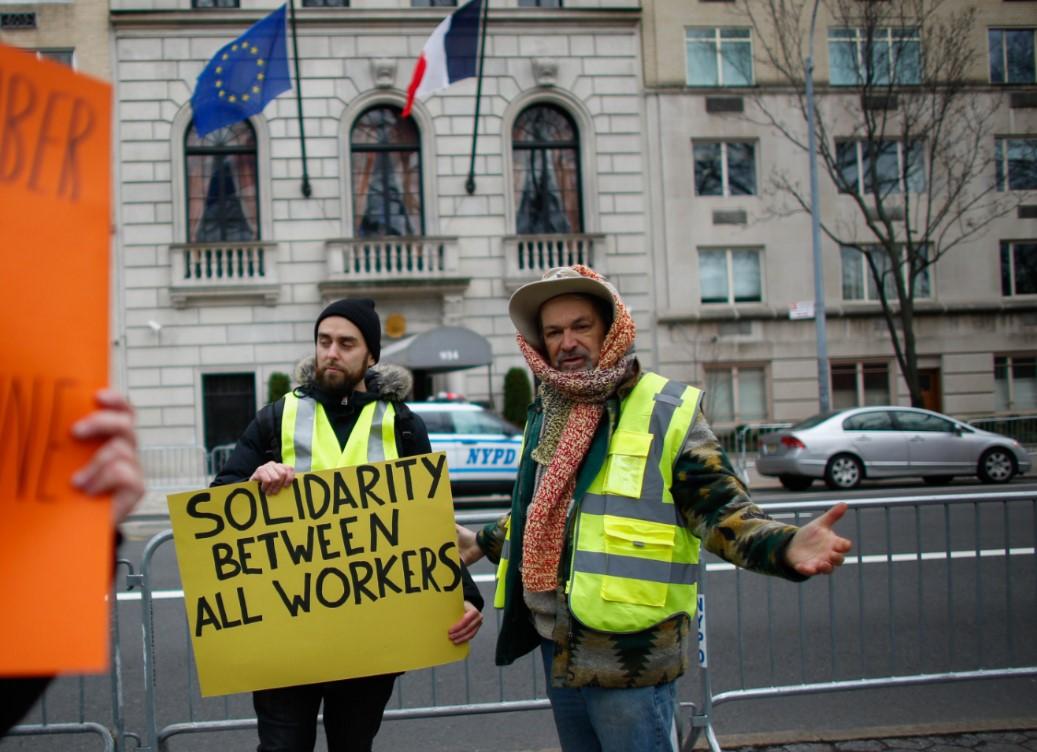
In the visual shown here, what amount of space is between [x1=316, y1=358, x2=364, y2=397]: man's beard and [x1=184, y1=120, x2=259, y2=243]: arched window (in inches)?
782

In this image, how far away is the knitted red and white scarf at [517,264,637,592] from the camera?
265 cm

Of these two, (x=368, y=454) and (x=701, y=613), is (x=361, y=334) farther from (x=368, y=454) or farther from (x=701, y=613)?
(x=701, y=613)

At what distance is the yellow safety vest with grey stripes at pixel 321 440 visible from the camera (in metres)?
3.21

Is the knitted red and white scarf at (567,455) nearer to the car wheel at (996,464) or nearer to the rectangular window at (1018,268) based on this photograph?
the car wheel at (996,464)

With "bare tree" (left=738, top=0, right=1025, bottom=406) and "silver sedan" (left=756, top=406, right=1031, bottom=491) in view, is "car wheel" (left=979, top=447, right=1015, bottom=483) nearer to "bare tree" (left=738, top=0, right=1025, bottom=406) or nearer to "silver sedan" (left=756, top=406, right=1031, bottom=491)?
"silver sedan" (left=756, top=406, right=1031, bottom=491)

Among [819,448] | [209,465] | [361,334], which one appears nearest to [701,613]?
[361,334]

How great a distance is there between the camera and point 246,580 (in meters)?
3.14

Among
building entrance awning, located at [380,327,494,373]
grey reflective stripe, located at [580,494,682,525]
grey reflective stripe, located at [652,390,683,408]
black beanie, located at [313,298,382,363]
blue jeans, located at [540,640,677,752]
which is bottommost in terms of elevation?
blue jeans, located at [540,640,677,752]

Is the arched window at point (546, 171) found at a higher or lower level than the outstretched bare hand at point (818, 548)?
higher

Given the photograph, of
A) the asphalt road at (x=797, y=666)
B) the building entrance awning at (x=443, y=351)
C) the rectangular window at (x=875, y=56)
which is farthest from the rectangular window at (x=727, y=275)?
the asphalt road at (x=797, y=666)

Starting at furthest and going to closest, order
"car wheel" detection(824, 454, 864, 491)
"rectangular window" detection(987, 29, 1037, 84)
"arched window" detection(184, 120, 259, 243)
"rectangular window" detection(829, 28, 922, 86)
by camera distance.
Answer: "rectangular window" detection(987, 29, 1037, 84)
"arched window" detection(184, 120, 259, 243)
"rectangular window" detection(829, 28, 922, 86)
"car wheel" detection(824, 454, 864, 491)

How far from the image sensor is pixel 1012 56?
2492 cm

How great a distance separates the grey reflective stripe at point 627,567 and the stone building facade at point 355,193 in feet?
63.7

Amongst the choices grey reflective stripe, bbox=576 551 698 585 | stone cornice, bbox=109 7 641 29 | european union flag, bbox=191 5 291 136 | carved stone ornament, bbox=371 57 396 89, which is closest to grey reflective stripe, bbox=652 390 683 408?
grey reflective stripe, bbox=576 551 698 585
